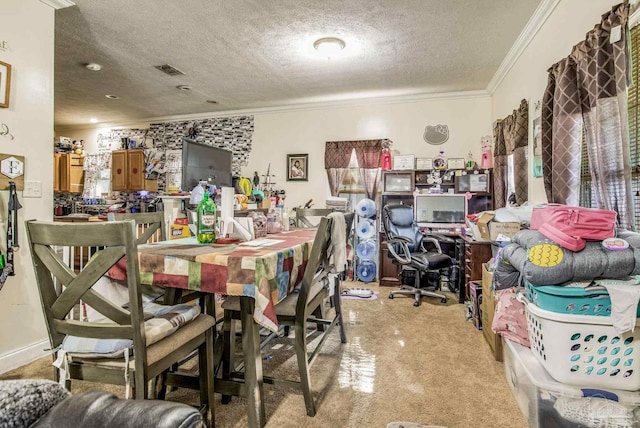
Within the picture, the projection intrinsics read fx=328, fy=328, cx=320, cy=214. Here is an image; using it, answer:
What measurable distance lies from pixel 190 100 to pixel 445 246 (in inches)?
169

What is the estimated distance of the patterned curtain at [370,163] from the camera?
4.89 meters

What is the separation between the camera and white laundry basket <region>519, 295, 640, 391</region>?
1335 mm

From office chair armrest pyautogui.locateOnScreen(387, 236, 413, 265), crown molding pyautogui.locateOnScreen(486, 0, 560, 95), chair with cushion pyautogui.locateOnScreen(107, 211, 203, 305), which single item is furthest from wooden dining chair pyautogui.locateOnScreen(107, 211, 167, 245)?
crown molding pyautogui.locateOnScreen(486, 0, 560, 95)

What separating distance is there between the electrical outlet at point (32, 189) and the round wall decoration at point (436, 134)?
14.5ft

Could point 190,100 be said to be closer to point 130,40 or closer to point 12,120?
point 130,40

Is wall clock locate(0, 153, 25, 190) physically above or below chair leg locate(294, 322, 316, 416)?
above

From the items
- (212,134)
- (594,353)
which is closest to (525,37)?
(594,353)

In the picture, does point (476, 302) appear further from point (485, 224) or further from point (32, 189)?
point (32, 189)

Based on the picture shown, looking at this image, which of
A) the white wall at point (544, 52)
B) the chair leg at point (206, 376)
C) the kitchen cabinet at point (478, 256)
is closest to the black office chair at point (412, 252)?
the kitchen cabinet at point (478, 256)

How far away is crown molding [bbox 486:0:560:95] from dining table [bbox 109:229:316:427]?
2803mm

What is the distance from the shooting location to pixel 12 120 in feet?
7.32

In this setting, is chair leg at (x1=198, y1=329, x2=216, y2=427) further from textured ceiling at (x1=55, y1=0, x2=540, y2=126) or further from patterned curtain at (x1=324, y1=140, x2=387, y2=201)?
patterned curtain at (x1=324, y1=140, x2=387, y2=201)

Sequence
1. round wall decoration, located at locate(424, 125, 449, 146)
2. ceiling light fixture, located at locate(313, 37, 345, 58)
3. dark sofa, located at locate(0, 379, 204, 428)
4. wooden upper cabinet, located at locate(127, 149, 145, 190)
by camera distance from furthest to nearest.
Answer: wooden upper cabinet, located at locate(127, 149, 145, 190) < round wall decoration, located at locate(424, 125, 449, 146) < ceiling light fixture, located at locate(313, 37, 345, 58) < dark sofa, located at locate(0, 379, 204, 428)

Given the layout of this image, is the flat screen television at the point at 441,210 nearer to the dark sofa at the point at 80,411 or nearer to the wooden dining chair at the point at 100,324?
the wooden dining chair at the point at 100,324
